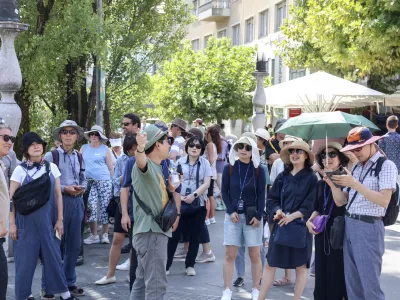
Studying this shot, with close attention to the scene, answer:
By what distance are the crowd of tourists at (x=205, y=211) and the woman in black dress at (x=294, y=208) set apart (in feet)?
0.03

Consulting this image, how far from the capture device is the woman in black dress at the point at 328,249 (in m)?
6.76

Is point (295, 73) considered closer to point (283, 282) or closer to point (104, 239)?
point (104, 239)

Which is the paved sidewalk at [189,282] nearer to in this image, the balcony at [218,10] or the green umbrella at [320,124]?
the green umbrella at [320,124]

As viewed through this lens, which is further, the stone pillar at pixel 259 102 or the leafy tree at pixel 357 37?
the stone pillar at pixel 259 102

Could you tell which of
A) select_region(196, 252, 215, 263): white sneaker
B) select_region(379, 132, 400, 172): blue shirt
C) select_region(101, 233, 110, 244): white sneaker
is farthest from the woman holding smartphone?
select_region(379, 132, 400, 172): blue shirt

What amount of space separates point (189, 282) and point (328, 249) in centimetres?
249

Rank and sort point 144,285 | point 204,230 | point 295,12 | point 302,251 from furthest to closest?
point 295,12 → point 204,230 → point 302,251 → point 144,285

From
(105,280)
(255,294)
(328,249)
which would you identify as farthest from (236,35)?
(328,249)

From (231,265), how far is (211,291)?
0.63 metres

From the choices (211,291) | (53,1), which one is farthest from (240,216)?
(53,1)

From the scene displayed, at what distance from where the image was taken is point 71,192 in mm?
8094

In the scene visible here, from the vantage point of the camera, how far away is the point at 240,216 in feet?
25.6

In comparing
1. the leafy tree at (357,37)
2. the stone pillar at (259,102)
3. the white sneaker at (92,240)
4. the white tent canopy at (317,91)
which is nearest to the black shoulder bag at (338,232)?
the white sneaker at (92,240)

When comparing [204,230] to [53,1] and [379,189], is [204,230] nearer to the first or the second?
[379,189]
